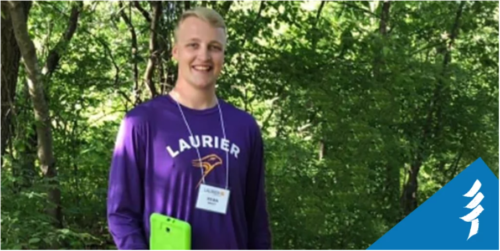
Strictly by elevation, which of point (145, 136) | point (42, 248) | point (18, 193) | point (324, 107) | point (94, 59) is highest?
point (94, 59)

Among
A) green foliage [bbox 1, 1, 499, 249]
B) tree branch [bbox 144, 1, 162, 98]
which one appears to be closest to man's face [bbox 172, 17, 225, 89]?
green foliage [bbox 1, 1, 499, 249]

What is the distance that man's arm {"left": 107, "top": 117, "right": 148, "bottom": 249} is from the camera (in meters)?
1.46

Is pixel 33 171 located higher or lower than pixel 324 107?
lower

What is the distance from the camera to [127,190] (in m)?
1.48

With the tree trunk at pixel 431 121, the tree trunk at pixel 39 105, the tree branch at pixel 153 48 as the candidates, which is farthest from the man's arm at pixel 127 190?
the tree trunk at pixel 431 121

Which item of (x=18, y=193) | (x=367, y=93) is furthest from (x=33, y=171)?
(x=367, y=93)

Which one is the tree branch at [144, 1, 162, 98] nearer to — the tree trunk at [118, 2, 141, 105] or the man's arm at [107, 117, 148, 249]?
the tree trunk at [118, 2, 141, 105]

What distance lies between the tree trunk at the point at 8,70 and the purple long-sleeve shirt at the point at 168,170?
2.73 metres

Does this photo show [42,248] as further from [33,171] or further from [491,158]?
[491,158]

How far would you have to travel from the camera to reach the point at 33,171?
3975mm

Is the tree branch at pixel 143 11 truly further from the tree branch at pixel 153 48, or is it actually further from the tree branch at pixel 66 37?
the tree branch at pixel 66 37

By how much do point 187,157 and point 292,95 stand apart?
3.21 metres

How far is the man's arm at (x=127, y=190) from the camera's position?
1461 mm

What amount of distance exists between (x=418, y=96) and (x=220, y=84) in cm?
160
